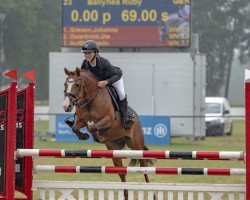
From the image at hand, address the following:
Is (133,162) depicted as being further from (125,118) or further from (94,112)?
(94,112)

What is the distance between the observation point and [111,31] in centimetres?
2705

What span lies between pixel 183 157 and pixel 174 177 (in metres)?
6.22

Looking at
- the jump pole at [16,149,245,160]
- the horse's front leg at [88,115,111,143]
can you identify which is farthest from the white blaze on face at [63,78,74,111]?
the jump pole at [16,149,245,160]

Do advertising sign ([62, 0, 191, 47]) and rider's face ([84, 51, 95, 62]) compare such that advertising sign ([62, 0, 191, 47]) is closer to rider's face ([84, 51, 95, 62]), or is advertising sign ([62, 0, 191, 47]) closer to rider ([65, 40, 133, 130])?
rider ([65, 40, 133, 130])

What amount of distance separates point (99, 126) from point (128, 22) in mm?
16522

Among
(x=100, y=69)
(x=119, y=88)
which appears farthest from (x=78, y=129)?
(x=119, y=88)

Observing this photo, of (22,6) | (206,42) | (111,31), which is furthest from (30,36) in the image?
(111,31)

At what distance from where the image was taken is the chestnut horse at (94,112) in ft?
33.6

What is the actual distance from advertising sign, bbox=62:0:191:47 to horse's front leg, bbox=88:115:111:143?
15.9m

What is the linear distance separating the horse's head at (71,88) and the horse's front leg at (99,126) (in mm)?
545

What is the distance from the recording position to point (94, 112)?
1077 cm

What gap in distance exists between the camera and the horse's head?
10.0 m

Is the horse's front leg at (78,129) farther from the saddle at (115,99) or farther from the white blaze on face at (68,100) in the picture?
the saddle at (115,99)

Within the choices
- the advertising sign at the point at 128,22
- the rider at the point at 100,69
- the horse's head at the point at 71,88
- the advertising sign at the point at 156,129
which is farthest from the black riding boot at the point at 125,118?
the advertising sign at the point at 128,22
